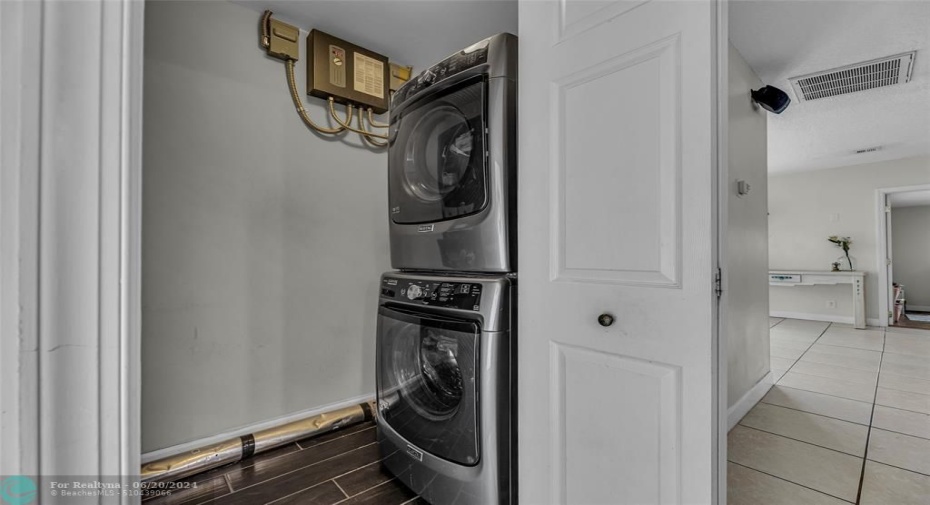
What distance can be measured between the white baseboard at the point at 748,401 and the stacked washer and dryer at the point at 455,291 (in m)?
1.56

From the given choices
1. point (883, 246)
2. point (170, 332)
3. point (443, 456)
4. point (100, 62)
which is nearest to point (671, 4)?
point (100, 62)

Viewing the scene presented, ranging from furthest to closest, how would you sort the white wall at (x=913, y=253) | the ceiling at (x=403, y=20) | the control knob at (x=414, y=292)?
1. the white wall at (x=913, y=253)
2. the ceiling at (x=403, y=20)
3. the control knob at (x=414, y=292)

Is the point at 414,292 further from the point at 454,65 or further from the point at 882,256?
the point at 882,256

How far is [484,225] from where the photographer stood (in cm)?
131

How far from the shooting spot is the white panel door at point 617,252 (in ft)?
2.79

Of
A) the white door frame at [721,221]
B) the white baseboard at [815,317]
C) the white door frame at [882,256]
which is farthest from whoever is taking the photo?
the white baseboard at [815,317]

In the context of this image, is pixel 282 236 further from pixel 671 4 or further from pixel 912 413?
pixel 912 413

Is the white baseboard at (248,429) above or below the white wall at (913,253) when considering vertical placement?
below

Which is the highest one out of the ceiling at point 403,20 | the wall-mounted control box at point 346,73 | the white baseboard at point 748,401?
the ceiling at point 403,20

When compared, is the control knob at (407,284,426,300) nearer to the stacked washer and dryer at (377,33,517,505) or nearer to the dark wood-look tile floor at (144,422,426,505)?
the stacked washer and dryer at (377,33,517,505)

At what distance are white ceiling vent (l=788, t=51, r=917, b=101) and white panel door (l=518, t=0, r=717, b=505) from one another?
269 cm

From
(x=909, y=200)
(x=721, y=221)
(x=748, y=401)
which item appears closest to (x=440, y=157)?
(x=721, y=221)

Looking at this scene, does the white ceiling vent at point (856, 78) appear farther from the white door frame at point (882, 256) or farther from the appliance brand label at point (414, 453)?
the appliance brand label at point (414, 453)

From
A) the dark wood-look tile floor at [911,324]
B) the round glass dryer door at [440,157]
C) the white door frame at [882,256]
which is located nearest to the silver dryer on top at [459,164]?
the round glass dryer door at [440,157]
